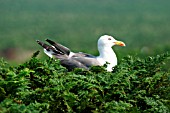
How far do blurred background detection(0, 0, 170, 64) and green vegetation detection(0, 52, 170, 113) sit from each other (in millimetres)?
24193

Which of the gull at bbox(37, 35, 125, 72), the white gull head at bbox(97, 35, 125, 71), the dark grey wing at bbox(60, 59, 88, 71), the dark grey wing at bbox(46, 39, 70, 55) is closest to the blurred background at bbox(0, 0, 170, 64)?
the white gull head at bbox(97, 35, 125, 71)

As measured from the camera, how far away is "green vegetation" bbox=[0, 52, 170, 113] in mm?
5402

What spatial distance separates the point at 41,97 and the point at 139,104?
93 centimetres

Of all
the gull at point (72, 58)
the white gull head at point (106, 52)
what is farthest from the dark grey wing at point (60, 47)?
the white gull head at point (106, 52)

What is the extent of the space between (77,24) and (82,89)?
49991mm

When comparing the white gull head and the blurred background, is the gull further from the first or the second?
the blurred background

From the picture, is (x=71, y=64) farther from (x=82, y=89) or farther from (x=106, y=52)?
(x=82, y=89)

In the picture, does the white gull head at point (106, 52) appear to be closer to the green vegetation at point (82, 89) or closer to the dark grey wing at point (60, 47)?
the dark grey wing at point (60, 47)

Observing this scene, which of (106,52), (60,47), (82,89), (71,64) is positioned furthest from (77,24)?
(82,89)

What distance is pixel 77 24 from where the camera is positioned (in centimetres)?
5556

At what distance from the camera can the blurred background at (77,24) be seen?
39312 millimetres

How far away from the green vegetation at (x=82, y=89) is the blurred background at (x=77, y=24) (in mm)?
24193

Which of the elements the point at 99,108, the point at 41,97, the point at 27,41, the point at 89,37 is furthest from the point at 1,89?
the point at 89,37

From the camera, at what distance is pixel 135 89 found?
594 centimetres
